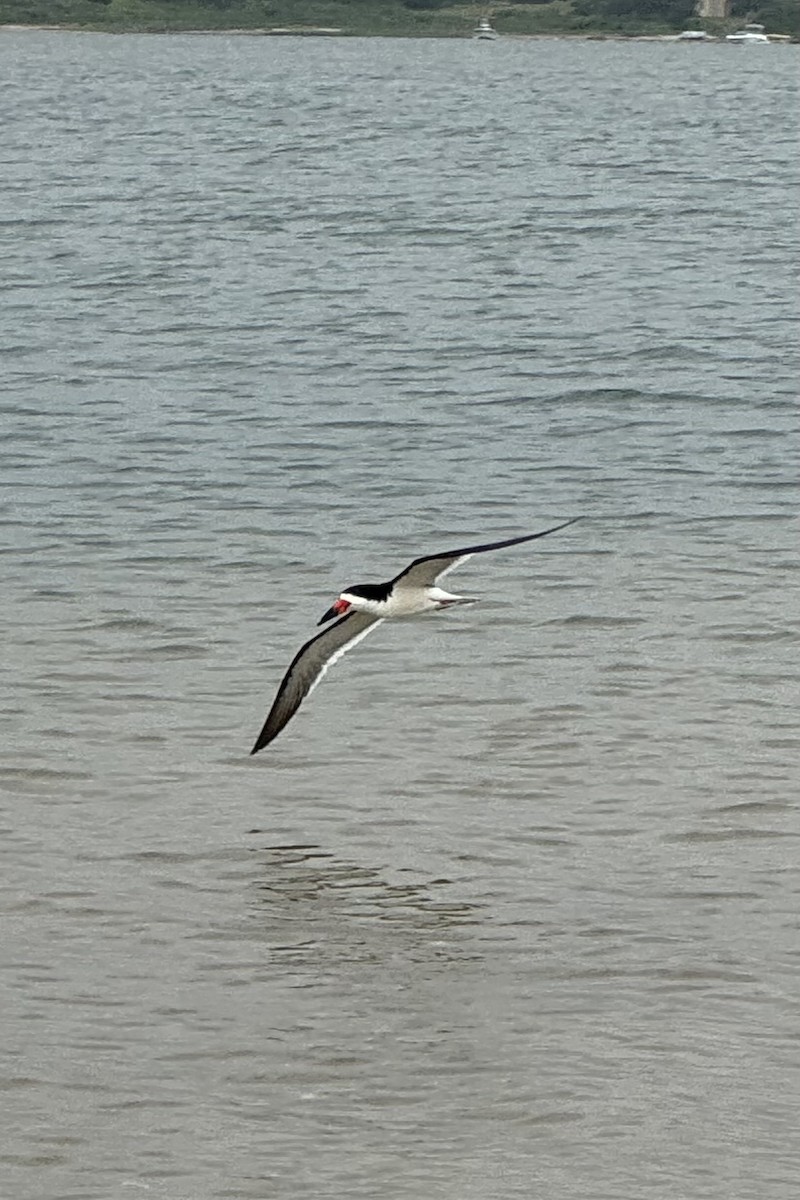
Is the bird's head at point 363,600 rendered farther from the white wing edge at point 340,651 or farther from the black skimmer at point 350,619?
the white wing edge at point 340,651

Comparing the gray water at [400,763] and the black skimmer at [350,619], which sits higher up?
the black skimmer at [350,619]

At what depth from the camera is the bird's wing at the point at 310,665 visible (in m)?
13.7

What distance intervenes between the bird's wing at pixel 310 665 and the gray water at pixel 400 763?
334mm

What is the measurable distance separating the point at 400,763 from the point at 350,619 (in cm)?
88

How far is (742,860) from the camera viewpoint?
12.5 m

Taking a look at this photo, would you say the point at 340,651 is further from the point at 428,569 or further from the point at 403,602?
the point at 428,569

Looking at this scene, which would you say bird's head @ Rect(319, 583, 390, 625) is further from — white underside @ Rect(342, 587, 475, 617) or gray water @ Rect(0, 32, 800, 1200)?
gray water @ Rect(0, 32, 800, 1200)

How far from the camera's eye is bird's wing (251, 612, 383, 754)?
13.7 metres

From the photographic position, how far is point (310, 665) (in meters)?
14.1

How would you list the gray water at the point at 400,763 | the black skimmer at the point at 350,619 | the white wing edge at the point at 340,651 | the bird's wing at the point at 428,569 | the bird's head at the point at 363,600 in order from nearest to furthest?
1. the gray water at the point at 400,763
2. the bird's wing at the point at 428,569
3. the black skimmer at the point at 350,619
4. the bird's head at the point at 363,600
5. the white wing edge at the point at 340,651

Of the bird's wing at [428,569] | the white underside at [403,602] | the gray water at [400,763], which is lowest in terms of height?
the gray water at [400,763]

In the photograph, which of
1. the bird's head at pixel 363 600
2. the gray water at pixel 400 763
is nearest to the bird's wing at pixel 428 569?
the bird's head at pixel 363 600

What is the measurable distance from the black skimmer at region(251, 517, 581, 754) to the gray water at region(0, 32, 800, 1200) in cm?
41

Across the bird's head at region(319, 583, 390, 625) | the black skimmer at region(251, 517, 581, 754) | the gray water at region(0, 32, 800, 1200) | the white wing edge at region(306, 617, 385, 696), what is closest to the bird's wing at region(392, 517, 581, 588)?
the black skimmer at region(251, 517, 581, 754)
